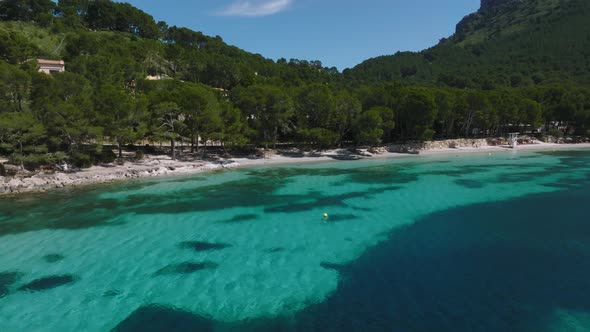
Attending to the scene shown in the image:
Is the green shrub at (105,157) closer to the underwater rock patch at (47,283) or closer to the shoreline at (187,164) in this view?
the shoreline at (187,164)

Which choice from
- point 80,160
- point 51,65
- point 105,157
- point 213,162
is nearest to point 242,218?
point 80,160

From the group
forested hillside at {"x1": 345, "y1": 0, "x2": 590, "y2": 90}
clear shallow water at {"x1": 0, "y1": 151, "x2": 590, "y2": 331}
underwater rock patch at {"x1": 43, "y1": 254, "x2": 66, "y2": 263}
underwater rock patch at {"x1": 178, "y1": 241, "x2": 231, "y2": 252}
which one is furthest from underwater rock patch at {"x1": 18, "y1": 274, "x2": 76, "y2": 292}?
forested hillside at {"x1": 345, "y1": 0, "x2": 590, "y2": 90}

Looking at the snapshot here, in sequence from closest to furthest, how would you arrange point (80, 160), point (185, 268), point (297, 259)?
point (185, 268) < point (297, 259) < point (80, 160)

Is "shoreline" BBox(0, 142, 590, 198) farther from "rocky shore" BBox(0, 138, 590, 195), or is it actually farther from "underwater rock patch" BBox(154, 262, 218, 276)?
"underwater rock patch" BBox(154, 262, 218, 276)

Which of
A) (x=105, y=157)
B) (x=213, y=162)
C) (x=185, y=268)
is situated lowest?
(x=185, y=268)

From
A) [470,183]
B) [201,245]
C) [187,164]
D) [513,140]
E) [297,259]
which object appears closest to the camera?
[297,259]

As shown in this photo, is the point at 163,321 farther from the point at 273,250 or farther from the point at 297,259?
the point at 273,250

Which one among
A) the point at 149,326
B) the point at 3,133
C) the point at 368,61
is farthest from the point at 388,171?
the point at 368,61
